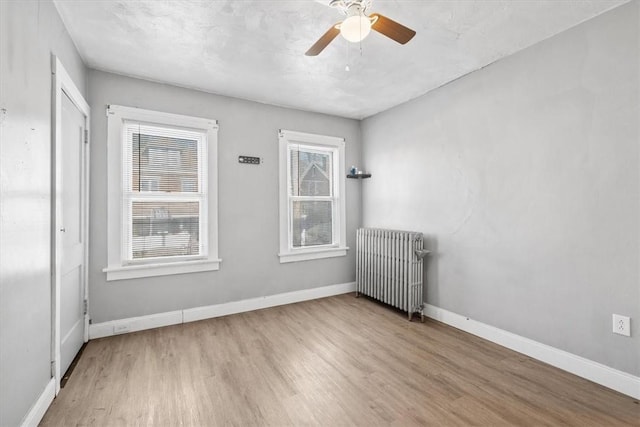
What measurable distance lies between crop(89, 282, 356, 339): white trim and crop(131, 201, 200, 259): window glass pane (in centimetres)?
66

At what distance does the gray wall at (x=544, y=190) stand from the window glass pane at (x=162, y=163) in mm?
2755

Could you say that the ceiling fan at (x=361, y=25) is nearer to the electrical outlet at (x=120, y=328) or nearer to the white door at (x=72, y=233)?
the white door at (x=72, y=233)

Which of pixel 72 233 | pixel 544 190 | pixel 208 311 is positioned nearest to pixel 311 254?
pixel 208 311

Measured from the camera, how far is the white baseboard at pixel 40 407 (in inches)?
63.3

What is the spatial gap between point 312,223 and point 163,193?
6.43ft

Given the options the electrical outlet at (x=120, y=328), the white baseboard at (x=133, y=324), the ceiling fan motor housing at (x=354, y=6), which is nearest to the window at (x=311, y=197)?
the white baseboard at (x=133, y=324)

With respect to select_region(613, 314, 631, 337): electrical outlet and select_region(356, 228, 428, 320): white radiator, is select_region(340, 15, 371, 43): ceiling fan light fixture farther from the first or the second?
select_region(613, 314, 631, 337): electrical outlet

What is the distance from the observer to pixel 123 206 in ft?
9.78

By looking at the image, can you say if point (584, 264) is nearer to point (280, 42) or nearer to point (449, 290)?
point (449, 290)

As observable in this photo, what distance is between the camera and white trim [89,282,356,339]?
2.91 meters

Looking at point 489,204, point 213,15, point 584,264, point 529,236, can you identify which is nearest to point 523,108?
point 489,204

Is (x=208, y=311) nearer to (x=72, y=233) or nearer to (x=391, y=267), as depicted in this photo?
(x=72, y=233)

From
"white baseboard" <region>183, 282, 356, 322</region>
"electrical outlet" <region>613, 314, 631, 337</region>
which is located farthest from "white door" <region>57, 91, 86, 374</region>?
"electrical outlet" <region>613, 314, 631, 337</region>

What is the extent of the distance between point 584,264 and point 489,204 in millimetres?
874
